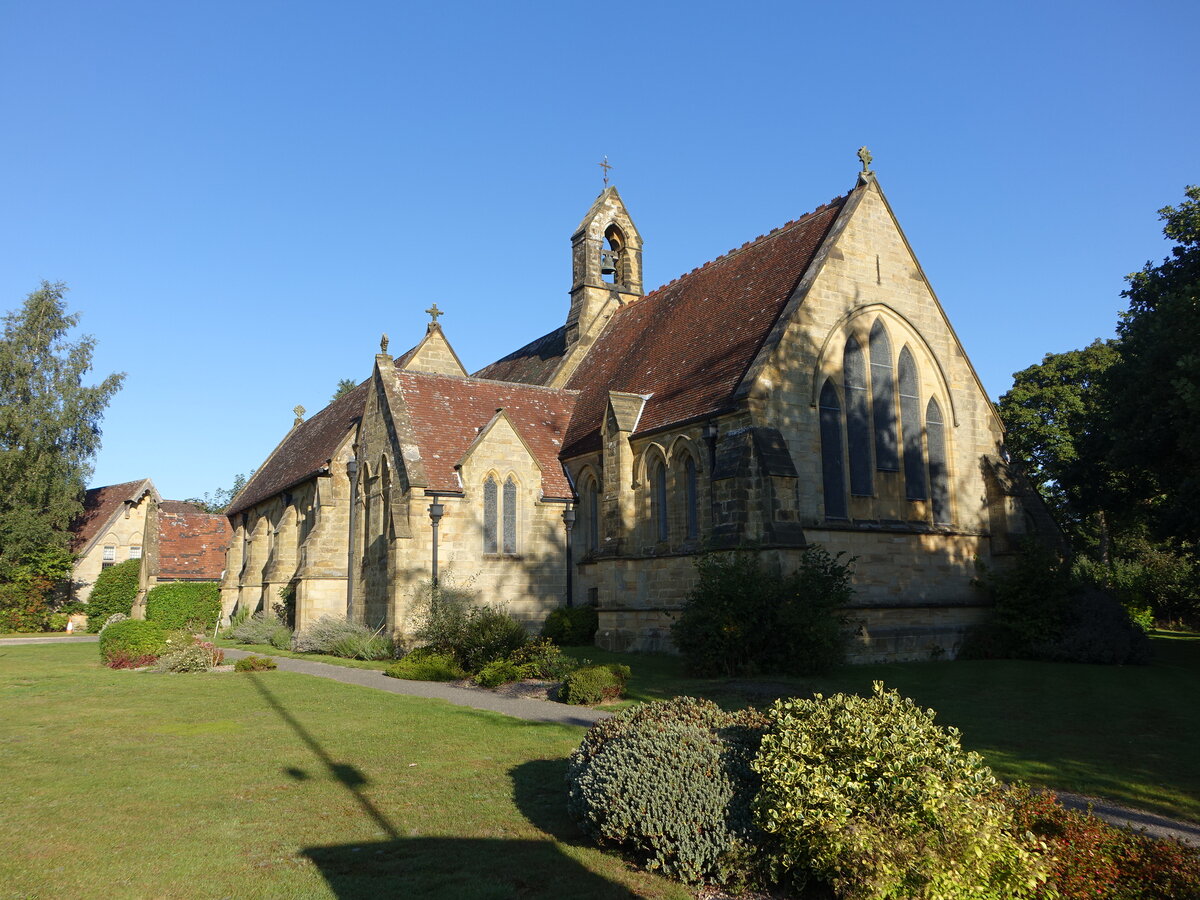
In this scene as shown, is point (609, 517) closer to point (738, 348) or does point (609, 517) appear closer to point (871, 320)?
point (738, 348)

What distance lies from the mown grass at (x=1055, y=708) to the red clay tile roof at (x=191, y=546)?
35.1m

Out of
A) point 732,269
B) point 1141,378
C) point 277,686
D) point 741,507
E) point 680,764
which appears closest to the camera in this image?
point 680,764

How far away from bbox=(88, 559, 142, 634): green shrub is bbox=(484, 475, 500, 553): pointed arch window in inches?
1242

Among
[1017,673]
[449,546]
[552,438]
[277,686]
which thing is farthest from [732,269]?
[277,686]

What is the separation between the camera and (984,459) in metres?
23.9

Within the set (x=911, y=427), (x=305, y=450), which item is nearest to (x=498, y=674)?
(x=911, y=427)

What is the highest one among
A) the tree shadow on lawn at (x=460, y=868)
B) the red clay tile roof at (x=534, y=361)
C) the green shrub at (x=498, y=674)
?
the red clay tile roof at (x=534, y=361)

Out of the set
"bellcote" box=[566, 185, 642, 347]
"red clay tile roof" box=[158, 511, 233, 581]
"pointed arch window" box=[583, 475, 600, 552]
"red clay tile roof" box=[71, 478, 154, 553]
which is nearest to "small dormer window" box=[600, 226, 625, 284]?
"bellcote" box=[566, 185, 642, 347]

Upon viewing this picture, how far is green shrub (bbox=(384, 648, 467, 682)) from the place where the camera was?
18.9 m

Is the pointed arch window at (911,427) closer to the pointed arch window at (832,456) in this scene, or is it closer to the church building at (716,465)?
the church building at (716,465)

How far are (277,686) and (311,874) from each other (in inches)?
460

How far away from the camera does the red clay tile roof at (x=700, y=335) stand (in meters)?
22.2

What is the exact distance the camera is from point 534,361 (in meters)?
37.2

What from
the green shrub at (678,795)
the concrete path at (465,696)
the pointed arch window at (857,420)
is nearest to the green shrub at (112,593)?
the concrete path at (465,696)
